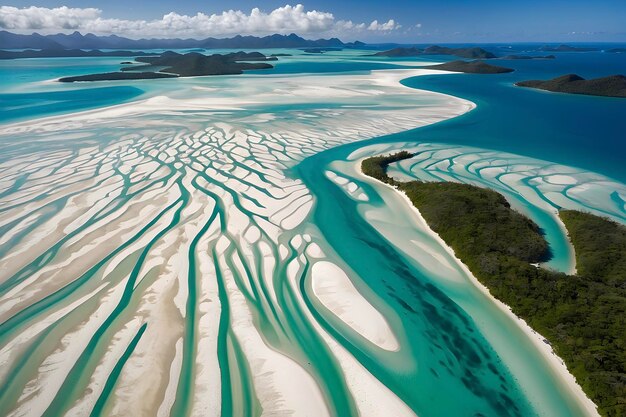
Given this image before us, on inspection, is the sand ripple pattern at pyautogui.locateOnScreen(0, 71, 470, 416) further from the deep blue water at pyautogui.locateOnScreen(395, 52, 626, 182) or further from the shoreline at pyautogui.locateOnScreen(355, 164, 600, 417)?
the deep blue water at pyautogui.locateOnScreen(395, 52, 626, 182)

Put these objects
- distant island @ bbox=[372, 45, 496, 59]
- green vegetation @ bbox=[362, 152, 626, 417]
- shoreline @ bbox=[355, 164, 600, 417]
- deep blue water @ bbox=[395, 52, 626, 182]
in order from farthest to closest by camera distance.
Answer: distant island @ bbox=[372, 45, 496, 59]
deep blue water @ bbox=[395, 52, 626, 182]
green vegetation @ bbox=[362, 152, 626, 417]
shoreline @ bbox=[355, 164, 600, 417]

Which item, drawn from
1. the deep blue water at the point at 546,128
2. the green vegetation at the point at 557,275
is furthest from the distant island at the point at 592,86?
the green vegetation at the point at 557,275

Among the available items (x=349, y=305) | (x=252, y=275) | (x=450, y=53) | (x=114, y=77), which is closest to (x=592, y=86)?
(x=349, y=305)

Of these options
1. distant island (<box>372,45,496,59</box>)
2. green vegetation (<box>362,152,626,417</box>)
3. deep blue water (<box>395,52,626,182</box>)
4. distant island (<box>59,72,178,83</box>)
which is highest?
distant island (<box>372,45,496,59</box>)

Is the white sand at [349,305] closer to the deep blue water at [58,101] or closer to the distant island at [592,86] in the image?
the deep blue water at [58,101]

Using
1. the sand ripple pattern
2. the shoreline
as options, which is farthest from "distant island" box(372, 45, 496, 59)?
the shoreline

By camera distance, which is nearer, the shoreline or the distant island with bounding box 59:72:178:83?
the shoreline

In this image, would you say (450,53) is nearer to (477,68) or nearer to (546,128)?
(477,68)

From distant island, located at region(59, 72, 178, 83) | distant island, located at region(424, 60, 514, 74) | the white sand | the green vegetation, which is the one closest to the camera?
the green vegetation

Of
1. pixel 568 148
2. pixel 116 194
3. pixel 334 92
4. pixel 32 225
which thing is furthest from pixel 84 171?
pixel 334 92
